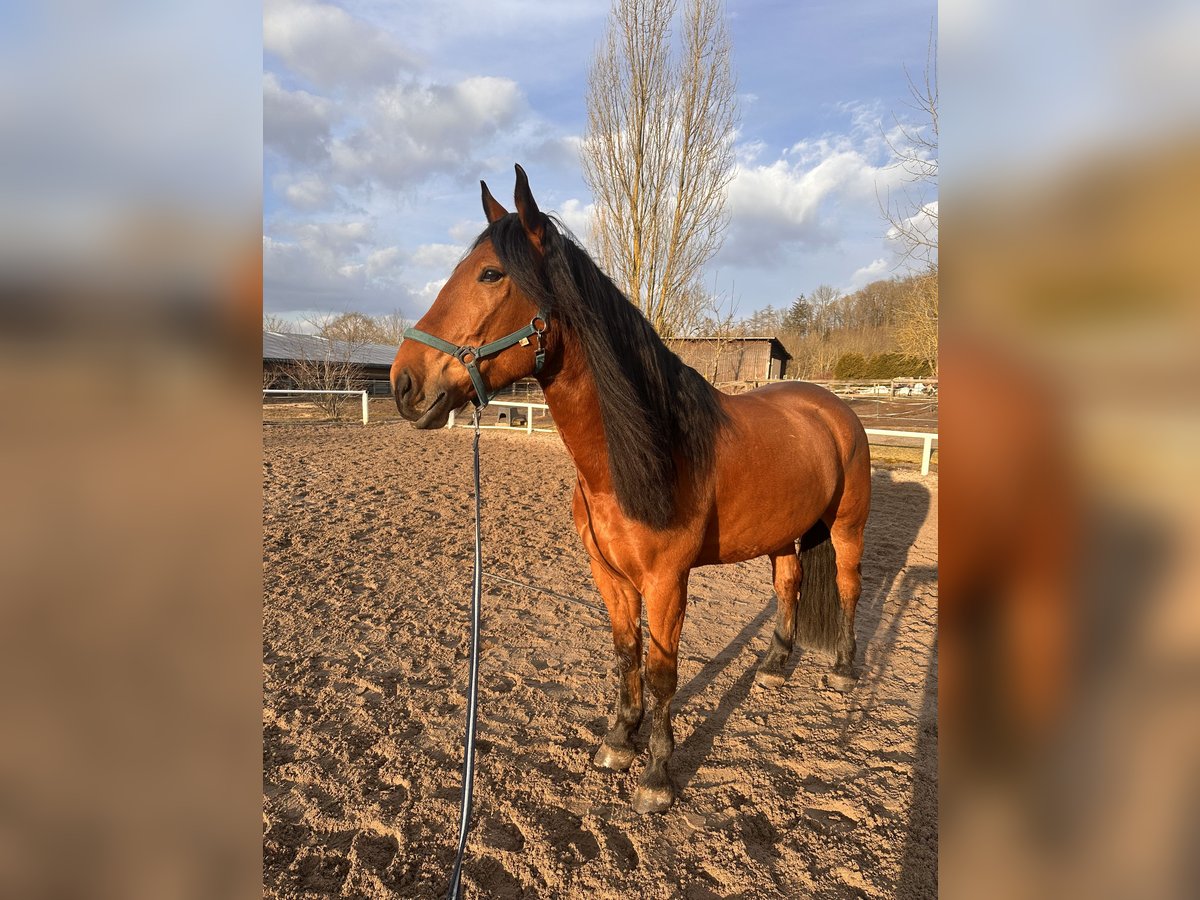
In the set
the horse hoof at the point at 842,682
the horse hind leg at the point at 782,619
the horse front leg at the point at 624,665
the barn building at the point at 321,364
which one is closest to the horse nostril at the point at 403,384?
the horse front leg at the point at 624,665

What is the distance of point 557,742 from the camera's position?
8.84 ft

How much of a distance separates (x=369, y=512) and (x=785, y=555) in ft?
15.5

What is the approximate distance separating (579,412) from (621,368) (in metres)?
0.25

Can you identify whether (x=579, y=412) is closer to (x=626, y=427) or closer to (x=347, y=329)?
(x=626, y=427)

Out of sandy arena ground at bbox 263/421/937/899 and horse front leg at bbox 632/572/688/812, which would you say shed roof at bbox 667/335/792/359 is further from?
horse front leg at bbox 632/572/688/812

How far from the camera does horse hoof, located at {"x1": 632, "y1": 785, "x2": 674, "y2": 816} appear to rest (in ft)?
7.48

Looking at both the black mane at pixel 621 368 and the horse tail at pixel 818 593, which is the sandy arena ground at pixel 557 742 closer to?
the horse tail at pixel 818 593

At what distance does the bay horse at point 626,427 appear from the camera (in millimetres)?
1874

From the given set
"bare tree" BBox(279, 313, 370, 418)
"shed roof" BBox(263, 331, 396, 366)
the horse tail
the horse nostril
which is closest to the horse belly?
the horse tail

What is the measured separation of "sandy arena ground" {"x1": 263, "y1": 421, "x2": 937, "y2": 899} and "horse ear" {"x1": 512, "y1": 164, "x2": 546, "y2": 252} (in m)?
2.20

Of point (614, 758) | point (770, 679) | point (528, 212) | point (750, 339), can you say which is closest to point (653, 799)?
point (614, 758)
